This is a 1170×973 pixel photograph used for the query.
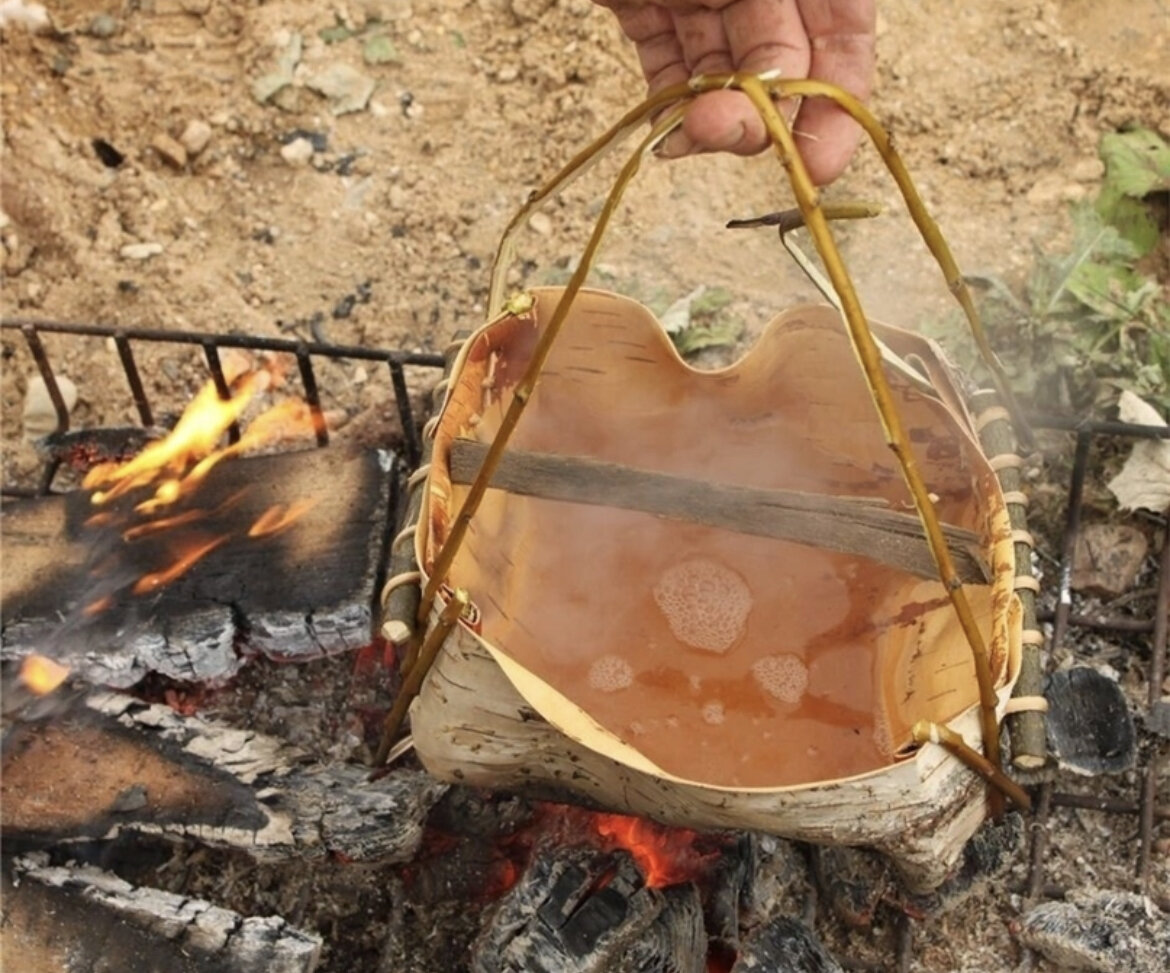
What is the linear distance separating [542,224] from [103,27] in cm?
140

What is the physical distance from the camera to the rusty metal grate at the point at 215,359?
7.75ft

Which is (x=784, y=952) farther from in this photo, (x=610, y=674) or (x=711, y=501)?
(x=711, y=501)

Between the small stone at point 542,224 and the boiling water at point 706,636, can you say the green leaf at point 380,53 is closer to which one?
the small stone at point 542,224

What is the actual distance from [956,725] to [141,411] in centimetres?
188

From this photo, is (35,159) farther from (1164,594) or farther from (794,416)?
(1164,594)

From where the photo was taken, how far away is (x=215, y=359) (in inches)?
97.7

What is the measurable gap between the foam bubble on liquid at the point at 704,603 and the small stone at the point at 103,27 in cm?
236

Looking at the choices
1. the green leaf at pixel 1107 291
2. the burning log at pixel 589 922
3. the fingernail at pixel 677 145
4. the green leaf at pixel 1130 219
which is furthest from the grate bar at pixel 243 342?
the green leaf at pixel 1130 219

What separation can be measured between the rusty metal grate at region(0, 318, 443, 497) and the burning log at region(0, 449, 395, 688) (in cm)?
15

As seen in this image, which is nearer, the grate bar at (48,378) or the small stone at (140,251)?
the grate bar at (48,378)

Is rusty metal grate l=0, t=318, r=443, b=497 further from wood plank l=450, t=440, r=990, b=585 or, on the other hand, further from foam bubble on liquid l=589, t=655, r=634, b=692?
foam bubble on liquid l=589, t=655, r=634, b=692

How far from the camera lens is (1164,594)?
7.36 ft

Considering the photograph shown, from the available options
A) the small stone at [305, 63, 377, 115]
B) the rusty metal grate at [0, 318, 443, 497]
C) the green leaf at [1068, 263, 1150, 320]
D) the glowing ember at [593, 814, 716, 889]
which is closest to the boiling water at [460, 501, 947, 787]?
the glowing ember at [593, 814, 716, 889]

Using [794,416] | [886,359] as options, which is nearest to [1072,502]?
[794,416]
